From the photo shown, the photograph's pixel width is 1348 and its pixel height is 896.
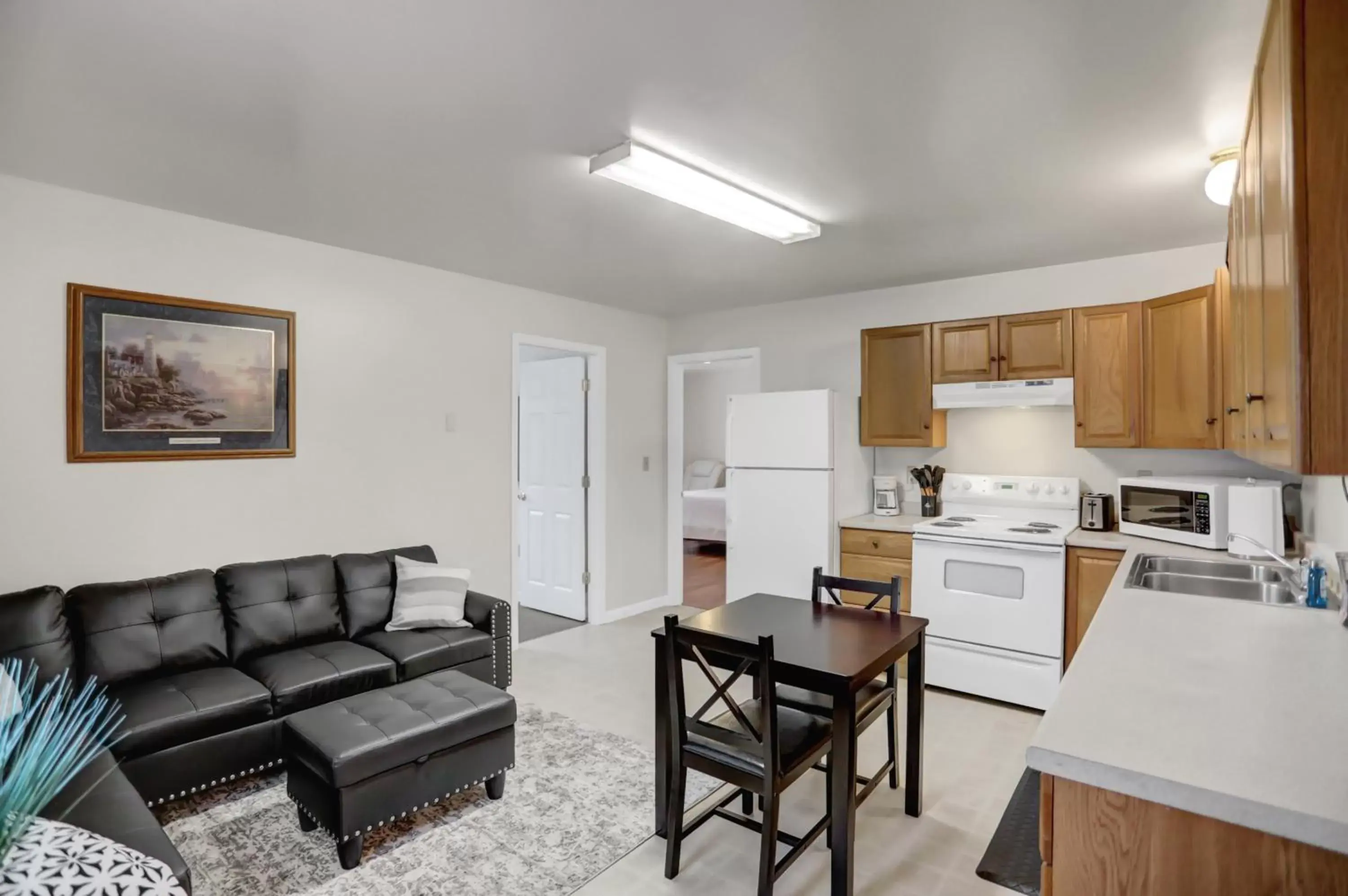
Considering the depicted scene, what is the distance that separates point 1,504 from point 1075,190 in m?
4.47

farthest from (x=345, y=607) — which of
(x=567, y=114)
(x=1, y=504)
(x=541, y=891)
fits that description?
(x=567, y=114)

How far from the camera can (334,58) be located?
186 centimetres

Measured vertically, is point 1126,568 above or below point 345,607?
above

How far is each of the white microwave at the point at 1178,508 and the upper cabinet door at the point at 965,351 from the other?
0.94 metres

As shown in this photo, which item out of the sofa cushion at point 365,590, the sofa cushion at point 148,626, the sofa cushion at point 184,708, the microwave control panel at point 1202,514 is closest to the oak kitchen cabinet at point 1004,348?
the microwave control panel at point 1202,514

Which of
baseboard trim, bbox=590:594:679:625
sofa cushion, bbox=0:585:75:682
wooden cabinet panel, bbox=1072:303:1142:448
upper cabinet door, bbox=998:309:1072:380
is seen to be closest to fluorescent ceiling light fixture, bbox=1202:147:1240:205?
wooden cabinet panel, bbox=1072:303:1142:448

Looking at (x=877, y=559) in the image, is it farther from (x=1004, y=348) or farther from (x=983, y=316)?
(x=983, y=316)

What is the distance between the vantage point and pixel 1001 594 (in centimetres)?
362

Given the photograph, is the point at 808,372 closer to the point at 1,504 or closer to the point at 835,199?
the point at 835,199

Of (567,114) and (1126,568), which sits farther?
(1126,568)

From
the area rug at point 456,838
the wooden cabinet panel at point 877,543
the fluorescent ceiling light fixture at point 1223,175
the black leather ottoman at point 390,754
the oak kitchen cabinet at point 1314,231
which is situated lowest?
the area rug at point 456,838

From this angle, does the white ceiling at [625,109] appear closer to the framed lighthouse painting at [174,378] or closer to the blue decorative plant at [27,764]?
the framed lighthouse painting at [174,378]

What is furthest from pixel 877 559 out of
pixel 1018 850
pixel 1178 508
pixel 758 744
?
pixel 1018 850

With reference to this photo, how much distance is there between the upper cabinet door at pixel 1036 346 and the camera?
3.75m
